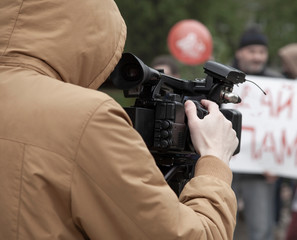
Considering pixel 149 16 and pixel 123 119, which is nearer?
pixel 123 119

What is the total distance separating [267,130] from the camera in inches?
228

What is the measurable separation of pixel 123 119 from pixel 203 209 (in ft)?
1.17

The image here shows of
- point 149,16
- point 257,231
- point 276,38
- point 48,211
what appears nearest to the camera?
point 48,211

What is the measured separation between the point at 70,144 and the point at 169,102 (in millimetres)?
535

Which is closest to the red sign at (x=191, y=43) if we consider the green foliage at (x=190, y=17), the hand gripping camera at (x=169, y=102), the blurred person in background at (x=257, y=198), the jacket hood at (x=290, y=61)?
the jacket hood at (x=290, y=61)

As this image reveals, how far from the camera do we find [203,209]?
5.57 ft

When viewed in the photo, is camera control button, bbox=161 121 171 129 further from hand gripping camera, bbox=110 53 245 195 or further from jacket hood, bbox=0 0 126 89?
jacket hood, bbox=0 0 126 89

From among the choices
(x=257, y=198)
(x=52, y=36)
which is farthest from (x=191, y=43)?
(x=52, y=36)

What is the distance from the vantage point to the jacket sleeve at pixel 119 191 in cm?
151

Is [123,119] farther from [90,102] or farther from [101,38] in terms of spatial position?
[101,38]

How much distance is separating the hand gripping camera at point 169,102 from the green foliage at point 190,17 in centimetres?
736

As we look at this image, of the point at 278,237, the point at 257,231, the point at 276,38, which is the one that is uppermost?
the point at 276,38

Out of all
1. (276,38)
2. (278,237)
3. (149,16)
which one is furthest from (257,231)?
(276,38)

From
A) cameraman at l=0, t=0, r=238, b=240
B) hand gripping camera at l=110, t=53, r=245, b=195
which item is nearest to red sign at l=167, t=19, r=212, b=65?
hand gripping camera at l=110, t=53, r=245, b=195
